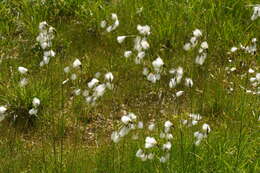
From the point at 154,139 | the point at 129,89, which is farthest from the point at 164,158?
the point at 129,89

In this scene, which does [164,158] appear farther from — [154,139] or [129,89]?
[129,89]

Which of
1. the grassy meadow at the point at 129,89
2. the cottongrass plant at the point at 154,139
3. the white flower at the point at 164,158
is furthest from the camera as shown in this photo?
the grassy meadow at the point at 129,89

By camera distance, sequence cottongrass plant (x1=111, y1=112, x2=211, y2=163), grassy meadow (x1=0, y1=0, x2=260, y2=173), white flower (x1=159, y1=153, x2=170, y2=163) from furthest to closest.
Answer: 1. grassy meadow (x1=0, y1=0, x2=260, y2=173)
2. white flower (x1=159, y1=153, x2=170, y2=163)
3. cottongrass plant (x1=111, y1=112, x2=211, y2=163)

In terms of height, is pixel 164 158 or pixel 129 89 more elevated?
pixel 129 89

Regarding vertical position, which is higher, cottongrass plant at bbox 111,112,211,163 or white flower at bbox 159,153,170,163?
cottongrass plant at bbox 111,112,211,163

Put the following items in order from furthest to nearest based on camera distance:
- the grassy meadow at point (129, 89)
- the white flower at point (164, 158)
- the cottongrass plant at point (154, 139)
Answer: the grassy meadow at point (129, 89) → the white flower at point (164, 158) → the cottongrass plant at point (154, 139)

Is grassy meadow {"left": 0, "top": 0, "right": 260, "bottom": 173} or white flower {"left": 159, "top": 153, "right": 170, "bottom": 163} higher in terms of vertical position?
grassy meadow {"left": 0, "top": 0, "right": 260, "bottom": 173}

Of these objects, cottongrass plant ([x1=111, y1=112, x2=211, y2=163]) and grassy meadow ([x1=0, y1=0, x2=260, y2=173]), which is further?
grassy meadow ([x1=0, y1=0, x2=260, y2=173])

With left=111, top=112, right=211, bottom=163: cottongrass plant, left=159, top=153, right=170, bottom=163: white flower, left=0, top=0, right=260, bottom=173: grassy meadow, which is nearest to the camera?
left=111, top=112, right=211, bottom=163: cottongrass plant

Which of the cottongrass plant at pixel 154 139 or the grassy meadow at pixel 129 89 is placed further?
the grassy meadow at pixel 129 89

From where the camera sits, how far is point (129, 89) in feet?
14.3

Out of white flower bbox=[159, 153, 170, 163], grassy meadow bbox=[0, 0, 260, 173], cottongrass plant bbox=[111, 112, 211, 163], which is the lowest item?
white flower bbox=[159, 153, 170, 163]

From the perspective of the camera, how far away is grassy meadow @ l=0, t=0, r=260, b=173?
3119 millimetres

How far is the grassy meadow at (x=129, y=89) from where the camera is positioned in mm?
3119
